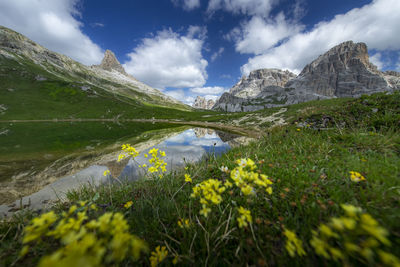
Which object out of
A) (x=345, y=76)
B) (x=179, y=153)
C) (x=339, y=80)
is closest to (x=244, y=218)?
(x=179, y=153)

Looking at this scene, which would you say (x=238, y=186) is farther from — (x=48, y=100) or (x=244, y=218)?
(x=48, y=100)

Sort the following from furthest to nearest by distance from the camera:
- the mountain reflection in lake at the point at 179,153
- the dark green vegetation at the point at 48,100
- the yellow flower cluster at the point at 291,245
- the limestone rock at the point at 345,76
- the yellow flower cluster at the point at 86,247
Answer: the limestone rock at the point at 345,76
the dark green vegetation at the point at 48,100
the mountain reflection in lake at the point at 179,153
the yellow flower cluster at the point at 291,245
the yellow flower cluster at the point at 86,247

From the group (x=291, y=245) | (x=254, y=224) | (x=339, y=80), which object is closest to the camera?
(x=291, y=245)

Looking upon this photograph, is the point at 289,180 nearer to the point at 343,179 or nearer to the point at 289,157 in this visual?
the point at 343,179

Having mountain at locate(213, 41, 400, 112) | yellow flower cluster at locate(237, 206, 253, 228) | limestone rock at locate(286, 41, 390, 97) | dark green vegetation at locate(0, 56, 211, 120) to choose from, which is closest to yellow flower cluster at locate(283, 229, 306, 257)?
yellow flower cluster at locate(237, 206, 253, 228)

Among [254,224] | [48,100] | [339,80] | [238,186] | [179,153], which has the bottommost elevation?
[179,153]

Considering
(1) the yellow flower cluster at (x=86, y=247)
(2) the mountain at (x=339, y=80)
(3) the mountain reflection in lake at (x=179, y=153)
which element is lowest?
(3) the mountain reflection in lake at (x=179, y=153)

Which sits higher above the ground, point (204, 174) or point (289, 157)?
point (289, 157)

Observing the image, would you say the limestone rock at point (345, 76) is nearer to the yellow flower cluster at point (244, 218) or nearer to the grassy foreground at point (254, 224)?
the grassy foreground at point (254, 224)

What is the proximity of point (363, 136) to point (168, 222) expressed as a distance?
6915mm

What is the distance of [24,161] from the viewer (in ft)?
35.0

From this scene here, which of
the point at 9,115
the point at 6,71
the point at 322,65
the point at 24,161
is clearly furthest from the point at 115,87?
the point at 322,65

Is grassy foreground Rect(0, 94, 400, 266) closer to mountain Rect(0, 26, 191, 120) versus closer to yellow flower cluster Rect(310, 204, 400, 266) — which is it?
yellow flower cluster Rect(310, 204, 400, 266)

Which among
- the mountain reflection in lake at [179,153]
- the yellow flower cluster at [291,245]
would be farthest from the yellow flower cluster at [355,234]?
the mountain reflection in lake at [179,153]
